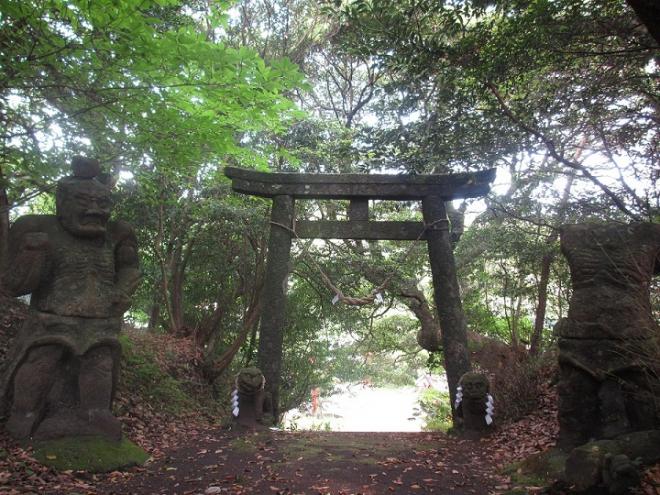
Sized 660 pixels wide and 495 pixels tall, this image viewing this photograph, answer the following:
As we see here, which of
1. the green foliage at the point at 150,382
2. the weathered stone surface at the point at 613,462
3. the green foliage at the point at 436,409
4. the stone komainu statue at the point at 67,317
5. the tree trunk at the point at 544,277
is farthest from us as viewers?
the green foliage at the point at 436,409

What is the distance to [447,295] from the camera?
7.03 m

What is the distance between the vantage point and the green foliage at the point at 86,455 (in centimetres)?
392

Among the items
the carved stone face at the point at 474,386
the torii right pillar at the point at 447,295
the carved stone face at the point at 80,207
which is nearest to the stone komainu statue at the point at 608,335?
the carved stone face at the point at 474,386

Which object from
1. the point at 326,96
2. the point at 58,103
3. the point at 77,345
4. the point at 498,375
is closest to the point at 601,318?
the point at 498,375

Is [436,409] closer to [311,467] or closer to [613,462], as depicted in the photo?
[311,467]

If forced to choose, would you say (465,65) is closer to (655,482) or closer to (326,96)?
(655,482)

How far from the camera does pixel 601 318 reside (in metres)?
3.93

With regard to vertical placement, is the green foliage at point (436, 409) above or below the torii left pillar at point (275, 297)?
below

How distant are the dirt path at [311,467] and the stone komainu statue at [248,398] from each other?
0.29 m

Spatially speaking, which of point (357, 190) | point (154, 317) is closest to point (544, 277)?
point (357, 190)

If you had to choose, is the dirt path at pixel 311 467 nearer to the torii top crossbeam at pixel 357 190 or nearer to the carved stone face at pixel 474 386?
the carved stone face at pixel 474 386

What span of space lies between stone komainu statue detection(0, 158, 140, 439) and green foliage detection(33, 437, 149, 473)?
0.10 m

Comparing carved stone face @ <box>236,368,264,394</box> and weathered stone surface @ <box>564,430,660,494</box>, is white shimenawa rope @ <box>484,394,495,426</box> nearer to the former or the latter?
weathered stone surface @ <box>564,430,660,494</box>

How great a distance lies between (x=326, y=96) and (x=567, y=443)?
1212cm
